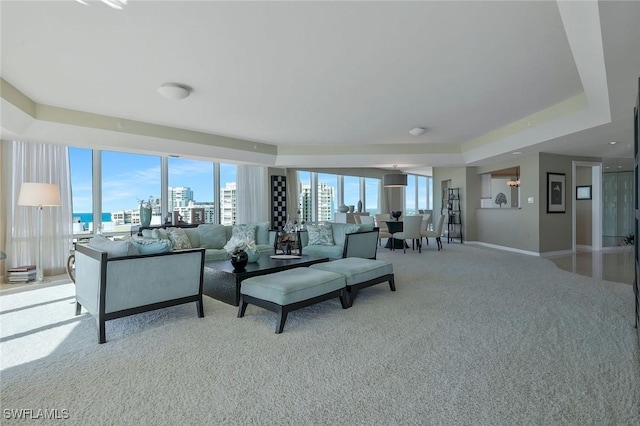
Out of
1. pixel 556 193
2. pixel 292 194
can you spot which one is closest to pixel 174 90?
pixel 292 194

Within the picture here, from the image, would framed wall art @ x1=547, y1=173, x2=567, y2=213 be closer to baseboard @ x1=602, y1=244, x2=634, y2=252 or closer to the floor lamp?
baseboard @ x1=602, y1=244, x2=634, y2=252

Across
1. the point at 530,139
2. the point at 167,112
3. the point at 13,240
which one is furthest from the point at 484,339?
the point at 13,240

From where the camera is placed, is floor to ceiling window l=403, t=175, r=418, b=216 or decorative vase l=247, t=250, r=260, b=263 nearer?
decorative vase l=247, t=250, r=260, b=263

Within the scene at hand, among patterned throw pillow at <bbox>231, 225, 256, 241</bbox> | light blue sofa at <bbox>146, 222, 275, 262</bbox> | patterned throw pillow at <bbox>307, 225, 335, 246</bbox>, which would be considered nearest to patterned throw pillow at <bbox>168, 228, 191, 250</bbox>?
light blue sofa at <bbox>146, 222, 275, 262</bbox>

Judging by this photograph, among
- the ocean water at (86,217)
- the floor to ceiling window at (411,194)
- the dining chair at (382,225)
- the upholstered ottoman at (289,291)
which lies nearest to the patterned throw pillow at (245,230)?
the upholstered ottoman at (289,291)

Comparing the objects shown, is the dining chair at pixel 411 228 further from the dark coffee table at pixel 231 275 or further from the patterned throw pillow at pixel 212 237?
the patterned throw pillow at pixel 212 237

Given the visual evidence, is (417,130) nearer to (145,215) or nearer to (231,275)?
(231,275)

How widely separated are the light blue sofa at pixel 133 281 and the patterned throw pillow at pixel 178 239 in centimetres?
153

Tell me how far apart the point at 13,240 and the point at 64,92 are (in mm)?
2786

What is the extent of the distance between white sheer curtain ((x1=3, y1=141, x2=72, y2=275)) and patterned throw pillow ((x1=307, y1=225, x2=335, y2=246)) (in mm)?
4299

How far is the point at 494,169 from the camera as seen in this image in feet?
28.3

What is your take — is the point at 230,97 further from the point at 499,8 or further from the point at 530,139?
the point at 530,139

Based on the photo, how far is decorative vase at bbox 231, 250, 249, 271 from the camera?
3791mm
